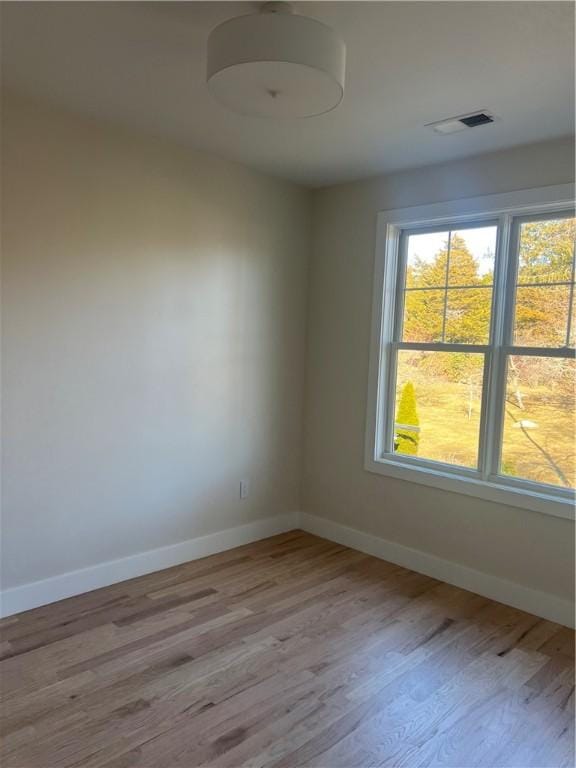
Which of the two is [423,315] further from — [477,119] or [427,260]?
[477,119]

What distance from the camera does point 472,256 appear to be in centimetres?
329

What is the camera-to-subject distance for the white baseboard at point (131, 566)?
9.22ft

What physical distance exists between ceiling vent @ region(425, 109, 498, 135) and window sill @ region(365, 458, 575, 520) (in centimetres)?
192

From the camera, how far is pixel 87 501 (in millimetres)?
3012

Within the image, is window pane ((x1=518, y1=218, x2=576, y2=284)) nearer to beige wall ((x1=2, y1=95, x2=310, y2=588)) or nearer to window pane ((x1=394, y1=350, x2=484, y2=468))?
window pane ((x1=394, y1=350, x2=484, y2=468))

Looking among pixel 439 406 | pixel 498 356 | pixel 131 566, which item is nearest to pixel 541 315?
pixel 498 356

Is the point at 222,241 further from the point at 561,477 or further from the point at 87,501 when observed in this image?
the point at 561,477

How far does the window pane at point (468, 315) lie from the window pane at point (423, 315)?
0.21 ft

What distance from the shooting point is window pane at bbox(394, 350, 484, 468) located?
330 cm

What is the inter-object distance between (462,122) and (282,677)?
8.83 ft

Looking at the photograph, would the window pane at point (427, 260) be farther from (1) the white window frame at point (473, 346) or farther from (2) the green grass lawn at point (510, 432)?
(2) the green grass lawn at point (510, 432)

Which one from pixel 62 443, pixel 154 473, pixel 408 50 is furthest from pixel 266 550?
pixel 408 50

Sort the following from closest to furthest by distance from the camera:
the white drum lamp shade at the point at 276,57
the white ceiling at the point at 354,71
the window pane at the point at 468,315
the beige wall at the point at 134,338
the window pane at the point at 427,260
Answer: the white drum lamp shade at the point at 276,57 → the white ceiling at the point at 354,71 → the beige wall at the point at 134,338 → the window pane at the point at 468,315 → the window pane at the point at 427,260

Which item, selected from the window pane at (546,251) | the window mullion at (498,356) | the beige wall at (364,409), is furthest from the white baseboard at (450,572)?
the window pane at (546,251)
